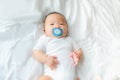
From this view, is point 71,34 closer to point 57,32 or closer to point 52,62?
point 57,32

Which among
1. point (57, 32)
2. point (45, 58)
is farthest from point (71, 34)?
point (45, 58)

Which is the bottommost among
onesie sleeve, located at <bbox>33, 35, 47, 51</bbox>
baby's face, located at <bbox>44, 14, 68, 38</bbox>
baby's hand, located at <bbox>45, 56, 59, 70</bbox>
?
baby's hand, located at <bbox>45, 56, 59, 70</bbox>

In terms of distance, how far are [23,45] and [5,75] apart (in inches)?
7.6

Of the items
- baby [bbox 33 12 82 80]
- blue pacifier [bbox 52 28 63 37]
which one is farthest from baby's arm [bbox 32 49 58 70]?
blue pacifier [bbox 52 28 63 37]

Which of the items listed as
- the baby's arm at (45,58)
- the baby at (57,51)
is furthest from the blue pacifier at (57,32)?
the baby's arm at (45,58)

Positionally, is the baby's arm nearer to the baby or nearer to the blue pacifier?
the baby

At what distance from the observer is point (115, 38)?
146 centimetres

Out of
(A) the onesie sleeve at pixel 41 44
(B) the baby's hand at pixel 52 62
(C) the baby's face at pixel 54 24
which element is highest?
(C) the baby's face at pixel 54 24

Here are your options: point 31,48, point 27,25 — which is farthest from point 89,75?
point 27,25

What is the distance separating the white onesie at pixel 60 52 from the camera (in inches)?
50.4

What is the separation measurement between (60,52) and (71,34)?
191mm

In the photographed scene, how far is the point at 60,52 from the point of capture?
1361mm

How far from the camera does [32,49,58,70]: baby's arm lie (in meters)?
1.29

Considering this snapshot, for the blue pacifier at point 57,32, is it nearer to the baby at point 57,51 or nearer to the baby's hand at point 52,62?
the baby at point 57,51
